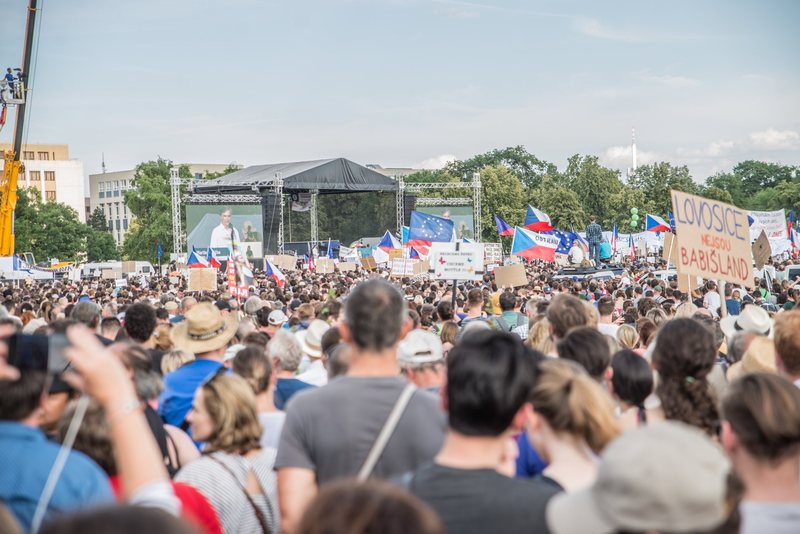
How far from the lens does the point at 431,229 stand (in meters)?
24.1

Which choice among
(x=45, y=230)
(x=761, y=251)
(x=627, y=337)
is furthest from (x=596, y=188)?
(x=627, y=337)

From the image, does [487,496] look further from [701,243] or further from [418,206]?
[418,206]

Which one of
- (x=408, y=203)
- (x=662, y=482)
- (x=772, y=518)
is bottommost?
(x=772, y=518)

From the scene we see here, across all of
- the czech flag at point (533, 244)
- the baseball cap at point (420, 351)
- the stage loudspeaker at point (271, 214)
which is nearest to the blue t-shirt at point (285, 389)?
the baseball cap at point (420, 351)

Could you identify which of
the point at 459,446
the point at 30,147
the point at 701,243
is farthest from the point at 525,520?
the point at 30,147

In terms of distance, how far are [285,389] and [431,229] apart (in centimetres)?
1858

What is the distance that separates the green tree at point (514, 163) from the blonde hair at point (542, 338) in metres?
103

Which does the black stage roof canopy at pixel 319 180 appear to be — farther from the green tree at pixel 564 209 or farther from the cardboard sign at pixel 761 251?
the cardboard sign at pixel 761 251

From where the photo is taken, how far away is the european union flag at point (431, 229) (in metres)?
23.7

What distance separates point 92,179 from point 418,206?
99.8 m

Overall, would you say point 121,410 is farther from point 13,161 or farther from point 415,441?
point 13,161

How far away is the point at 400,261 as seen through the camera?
21.3m

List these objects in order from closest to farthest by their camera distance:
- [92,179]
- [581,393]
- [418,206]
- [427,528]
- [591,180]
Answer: [427,528] → [581,393] → [418,206] → [591,180] → [92,179]

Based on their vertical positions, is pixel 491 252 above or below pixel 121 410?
below
